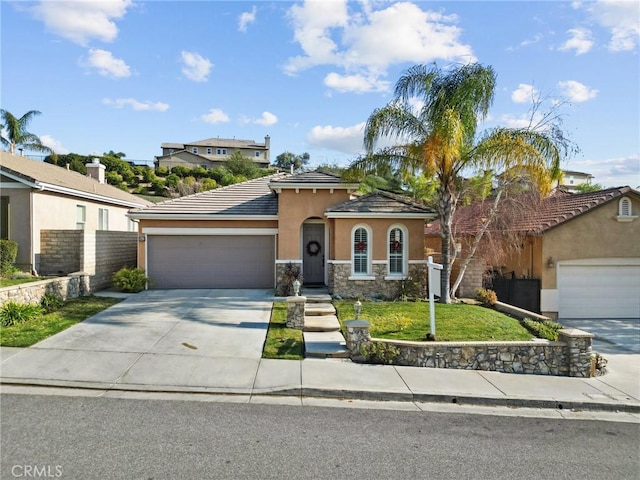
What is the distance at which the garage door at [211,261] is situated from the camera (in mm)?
15984

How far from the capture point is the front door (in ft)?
53.3

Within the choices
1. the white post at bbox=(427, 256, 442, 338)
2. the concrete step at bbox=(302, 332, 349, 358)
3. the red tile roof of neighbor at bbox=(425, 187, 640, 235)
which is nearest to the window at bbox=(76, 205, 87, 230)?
the concrete step at bbox=(302, 332, 349, 358)

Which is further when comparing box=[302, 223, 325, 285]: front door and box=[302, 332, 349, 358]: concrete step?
box=[302, 223, 325, 285]: front door

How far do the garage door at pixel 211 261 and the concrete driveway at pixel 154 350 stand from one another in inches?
138

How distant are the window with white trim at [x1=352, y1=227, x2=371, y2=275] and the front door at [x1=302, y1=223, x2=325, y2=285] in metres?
1.91

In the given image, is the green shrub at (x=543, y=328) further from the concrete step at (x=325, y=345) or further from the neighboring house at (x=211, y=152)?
the neighboring house at (x=211, y=152)

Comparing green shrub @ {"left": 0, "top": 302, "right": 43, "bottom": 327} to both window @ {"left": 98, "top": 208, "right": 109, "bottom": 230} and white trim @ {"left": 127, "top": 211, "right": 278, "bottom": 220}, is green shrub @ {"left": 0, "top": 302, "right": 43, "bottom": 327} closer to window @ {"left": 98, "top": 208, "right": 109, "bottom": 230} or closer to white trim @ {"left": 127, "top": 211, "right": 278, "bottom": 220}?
white trim @ {"left": 127, "top": 211, "right": 278, "bottom": 220}

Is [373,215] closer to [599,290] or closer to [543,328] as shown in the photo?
[543,328]

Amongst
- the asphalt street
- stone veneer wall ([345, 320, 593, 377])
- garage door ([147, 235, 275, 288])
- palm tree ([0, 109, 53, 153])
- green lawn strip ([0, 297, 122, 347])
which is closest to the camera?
the asphalt street

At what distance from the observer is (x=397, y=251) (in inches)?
584

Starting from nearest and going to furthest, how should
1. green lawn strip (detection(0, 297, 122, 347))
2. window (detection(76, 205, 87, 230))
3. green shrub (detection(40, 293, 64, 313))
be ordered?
green lawn strip (detection(0, 297, 122, 347)), green shrub (detection(40, 293, 64, 313)), window (detection(76, 205, 87, 230))

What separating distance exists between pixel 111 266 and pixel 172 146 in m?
63.7

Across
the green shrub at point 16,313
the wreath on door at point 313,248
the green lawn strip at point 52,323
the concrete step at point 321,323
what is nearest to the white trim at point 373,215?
the wreath on door at point 313,248

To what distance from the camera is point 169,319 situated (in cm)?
1096
